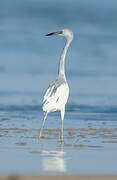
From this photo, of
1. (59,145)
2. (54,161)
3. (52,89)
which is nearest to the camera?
(54,161)

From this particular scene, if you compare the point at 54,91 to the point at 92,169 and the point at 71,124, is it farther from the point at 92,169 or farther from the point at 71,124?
the point at 92,169

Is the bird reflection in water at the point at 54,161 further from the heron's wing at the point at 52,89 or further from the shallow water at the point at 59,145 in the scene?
the heron's wing at the point at 52,89

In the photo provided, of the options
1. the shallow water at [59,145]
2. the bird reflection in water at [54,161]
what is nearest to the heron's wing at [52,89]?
the shallow water at [59,145]

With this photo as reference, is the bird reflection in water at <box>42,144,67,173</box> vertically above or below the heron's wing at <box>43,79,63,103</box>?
below

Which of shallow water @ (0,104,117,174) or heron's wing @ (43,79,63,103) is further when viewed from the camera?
heron's wing @ (43,79,63,103)

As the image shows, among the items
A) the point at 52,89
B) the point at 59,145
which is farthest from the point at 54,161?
the point at 52,89

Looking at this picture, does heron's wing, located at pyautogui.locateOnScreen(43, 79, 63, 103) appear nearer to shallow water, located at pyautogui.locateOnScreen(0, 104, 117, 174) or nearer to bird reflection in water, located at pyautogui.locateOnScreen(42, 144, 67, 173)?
shallow water, located at pyautogui.locateOnScreen(0, 104, 117, 174)

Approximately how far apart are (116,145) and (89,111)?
32.8 ft

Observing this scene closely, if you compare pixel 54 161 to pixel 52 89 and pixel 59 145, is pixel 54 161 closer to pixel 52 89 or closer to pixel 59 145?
pixel 59 145

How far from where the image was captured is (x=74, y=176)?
6047mm

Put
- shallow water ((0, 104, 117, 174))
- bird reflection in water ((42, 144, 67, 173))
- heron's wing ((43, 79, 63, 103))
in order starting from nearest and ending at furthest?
bird reflection in water ((42, 144, 67, 173))
shallow water ((0, 104, 117, 174))
heron's wing ((43, 79, 63, 103))

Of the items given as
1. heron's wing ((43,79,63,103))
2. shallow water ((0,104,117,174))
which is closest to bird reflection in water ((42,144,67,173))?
shallow water ((0,104,117,174))

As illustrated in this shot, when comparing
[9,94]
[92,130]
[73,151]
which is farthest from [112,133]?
[9,94]

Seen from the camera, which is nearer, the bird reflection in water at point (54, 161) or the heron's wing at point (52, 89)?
the bird reflection in water at point (54, 161)
